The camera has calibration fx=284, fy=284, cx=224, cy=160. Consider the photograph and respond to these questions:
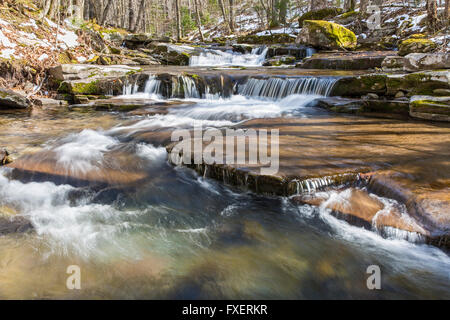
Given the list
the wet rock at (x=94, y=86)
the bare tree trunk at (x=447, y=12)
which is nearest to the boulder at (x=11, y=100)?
the wet rock at (x=94, y=86)

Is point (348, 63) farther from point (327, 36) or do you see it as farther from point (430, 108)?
point (430, 108)

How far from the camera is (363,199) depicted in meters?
3.50

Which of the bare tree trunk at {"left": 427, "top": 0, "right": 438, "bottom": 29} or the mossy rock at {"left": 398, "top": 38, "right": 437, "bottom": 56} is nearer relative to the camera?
the mossy rock at {"left": 398, "top": 38, "right": 437, "bottom": 56}

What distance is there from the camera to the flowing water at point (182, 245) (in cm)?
255

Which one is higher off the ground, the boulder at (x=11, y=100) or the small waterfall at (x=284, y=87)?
the small waterfall at (x=284, y=87)

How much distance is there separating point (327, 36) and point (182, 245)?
1622 cm

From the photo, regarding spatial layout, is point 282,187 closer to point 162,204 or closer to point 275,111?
point 162,204

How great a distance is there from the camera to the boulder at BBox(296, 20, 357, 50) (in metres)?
16.0

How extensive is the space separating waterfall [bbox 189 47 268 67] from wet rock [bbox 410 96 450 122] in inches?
431

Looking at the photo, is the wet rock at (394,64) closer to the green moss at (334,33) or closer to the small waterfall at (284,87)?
the small waterfall at (284,87)

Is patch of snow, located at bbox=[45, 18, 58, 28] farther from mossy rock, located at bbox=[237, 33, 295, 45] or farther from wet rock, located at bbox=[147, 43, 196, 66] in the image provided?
mossy rock, located at bbox=[237, 33, 295, 45]

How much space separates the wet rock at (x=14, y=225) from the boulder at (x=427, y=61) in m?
9.62

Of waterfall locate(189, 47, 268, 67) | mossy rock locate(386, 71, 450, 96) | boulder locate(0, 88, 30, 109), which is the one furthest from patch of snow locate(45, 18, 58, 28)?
mossy rock locate(386, 71, 450, 96)
